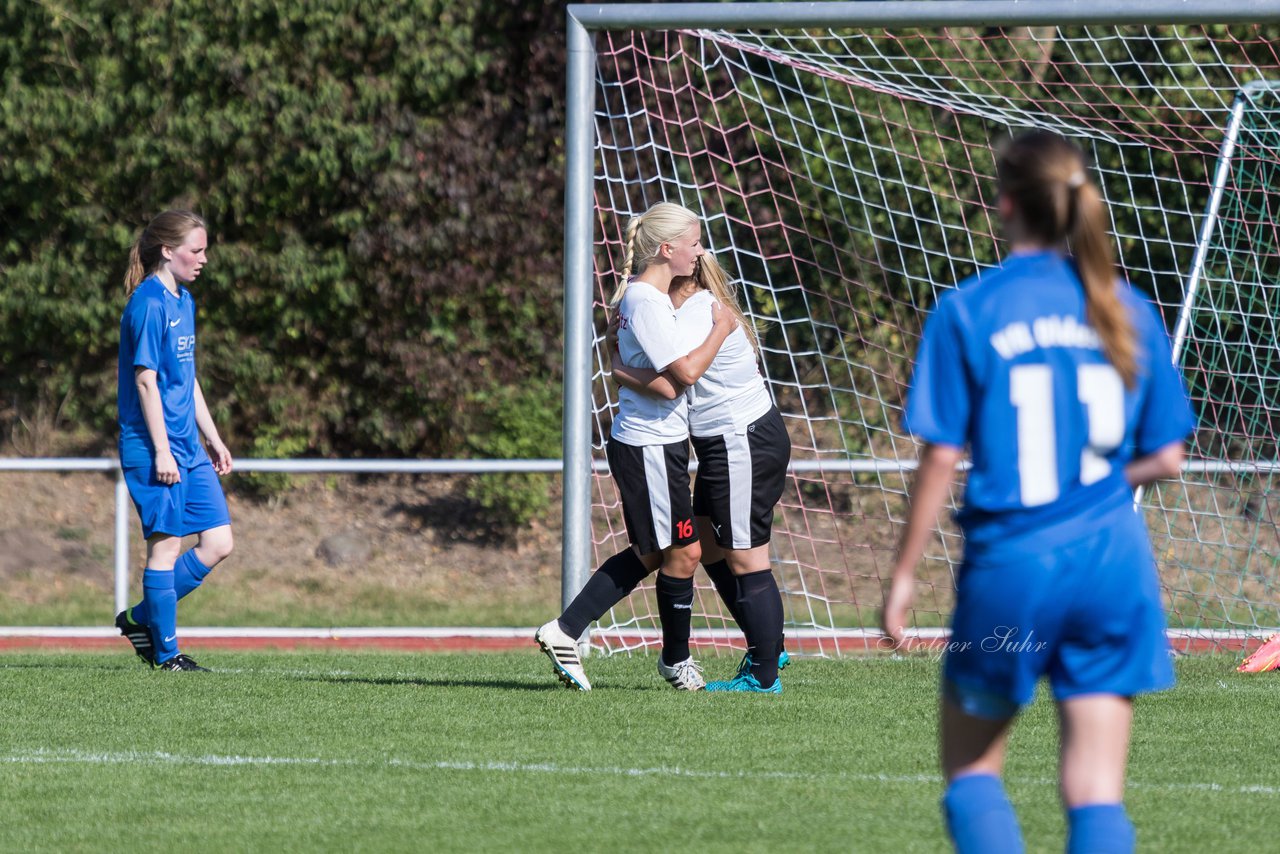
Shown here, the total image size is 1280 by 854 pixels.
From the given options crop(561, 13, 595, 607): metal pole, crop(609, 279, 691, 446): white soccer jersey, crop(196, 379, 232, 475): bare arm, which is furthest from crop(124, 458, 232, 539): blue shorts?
crop(609, 279, 691, 446): white soccer jersey

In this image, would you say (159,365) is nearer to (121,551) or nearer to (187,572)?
(187,572)

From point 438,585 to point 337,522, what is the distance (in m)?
1.38

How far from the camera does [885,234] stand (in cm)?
1337

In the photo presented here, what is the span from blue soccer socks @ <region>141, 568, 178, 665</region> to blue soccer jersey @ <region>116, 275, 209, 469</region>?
A: 1.58ft

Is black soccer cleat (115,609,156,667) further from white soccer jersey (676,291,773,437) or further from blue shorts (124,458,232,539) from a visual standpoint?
white soccer jersey (676,291,773,437)

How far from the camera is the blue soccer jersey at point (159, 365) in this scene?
265 inches

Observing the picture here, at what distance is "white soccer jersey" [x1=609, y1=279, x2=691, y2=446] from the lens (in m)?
5.98

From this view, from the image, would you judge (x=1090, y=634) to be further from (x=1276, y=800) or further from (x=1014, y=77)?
(x=1014, y=77)

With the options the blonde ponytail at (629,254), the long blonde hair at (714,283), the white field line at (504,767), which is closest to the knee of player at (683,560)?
the long blonde hair at (714,283)

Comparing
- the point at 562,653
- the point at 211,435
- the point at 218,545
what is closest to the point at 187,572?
the point at 218,545

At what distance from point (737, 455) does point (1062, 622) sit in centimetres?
341

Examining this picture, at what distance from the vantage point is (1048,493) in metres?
2.79

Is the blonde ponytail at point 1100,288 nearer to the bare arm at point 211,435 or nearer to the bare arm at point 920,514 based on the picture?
the bare arm at point 920,514

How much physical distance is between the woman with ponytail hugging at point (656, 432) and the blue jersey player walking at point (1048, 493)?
3.16 meters
